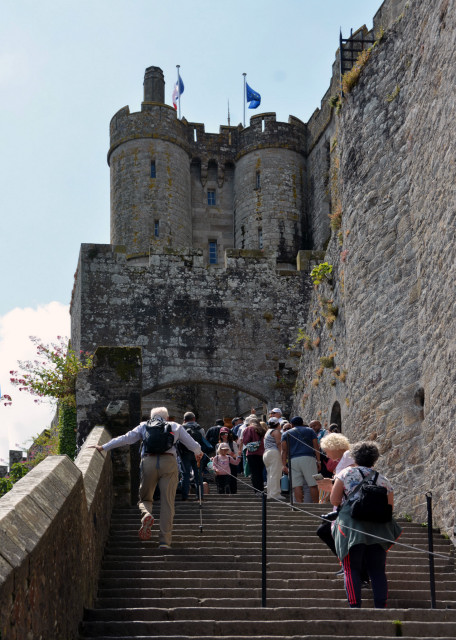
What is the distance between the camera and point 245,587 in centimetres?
728

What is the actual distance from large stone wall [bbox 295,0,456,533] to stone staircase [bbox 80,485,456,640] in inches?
54.7

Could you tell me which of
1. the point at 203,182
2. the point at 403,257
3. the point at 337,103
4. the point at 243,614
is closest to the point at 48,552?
the point at 243,614

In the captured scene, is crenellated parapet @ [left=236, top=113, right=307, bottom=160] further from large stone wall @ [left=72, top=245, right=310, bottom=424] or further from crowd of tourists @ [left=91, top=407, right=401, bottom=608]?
crowd of tourists @ [left=91, top=407, right=401, bottom=608]

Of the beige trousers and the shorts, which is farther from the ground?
the shorts

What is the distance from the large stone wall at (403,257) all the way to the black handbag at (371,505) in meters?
3.34

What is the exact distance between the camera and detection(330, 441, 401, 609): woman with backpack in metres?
6.41

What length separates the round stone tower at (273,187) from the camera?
27.4 meters

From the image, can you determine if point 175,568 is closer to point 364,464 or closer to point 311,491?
point 364,464

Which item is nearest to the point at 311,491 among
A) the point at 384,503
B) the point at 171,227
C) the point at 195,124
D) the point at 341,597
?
the point at 341,597

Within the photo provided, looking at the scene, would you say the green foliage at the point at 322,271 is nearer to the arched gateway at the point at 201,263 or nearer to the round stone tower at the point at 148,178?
the arched gateway at the point at 201,263

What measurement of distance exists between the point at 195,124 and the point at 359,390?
675 inches

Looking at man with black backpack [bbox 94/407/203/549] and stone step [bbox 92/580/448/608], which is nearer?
stone step [bbox 92/580/448/608]

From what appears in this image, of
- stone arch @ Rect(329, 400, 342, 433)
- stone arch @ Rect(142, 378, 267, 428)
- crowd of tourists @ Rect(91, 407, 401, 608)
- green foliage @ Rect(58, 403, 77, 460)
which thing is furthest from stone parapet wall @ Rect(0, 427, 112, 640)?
stone arch @ Rect(142, 378, 267, 428)

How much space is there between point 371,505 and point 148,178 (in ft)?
69.9
